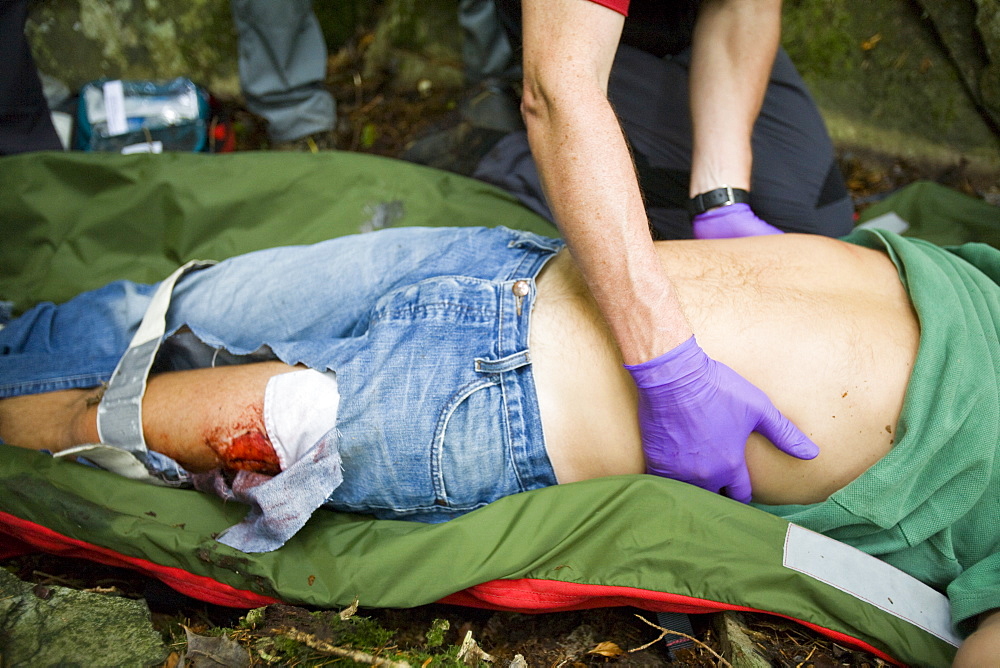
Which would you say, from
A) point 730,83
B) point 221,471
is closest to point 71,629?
point 221,471

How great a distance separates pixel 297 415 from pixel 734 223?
137 cm

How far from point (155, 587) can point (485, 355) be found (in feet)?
3.23

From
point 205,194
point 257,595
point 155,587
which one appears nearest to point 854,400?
point 257,595

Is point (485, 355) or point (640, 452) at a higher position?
point (485, 355)

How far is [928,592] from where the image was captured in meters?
1.36

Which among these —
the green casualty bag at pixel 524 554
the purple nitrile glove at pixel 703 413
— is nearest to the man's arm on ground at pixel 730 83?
the purple nitrile glove at pixel 703 413

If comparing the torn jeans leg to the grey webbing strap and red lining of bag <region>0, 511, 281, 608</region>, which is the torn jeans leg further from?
red lining of bag <region>0, 511, 281, 608</region>

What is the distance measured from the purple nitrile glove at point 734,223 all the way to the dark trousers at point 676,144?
269mm

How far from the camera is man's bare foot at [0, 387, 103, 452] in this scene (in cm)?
157

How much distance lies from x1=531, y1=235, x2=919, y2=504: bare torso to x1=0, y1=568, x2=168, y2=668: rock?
884mm

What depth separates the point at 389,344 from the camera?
4.70 ft

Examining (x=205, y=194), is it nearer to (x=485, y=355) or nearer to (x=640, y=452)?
(x=485, y=355)

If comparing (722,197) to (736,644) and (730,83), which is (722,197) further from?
(736,644)

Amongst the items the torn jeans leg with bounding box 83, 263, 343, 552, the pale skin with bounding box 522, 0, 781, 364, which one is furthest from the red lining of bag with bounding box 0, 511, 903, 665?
the pale skin with bounding box 522, 0, 781, 364
